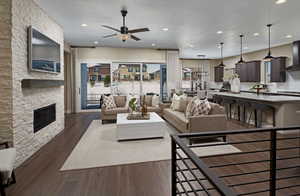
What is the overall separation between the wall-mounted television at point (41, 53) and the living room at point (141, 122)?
0.8 inches

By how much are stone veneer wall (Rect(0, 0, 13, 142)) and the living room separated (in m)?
0.01

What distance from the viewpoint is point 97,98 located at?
831cm

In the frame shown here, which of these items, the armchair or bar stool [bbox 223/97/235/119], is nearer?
the armchair

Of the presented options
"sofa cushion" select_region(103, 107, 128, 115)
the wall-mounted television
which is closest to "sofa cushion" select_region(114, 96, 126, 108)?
"sofa cushion" select_region(103, 107, 128, 115)

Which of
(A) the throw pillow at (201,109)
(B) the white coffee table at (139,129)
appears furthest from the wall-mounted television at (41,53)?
(A) the throw pillow at (201,109)

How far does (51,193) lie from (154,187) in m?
1.26

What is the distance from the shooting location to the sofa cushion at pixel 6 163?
6.42ft

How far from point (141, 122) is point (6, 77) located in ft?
8.61

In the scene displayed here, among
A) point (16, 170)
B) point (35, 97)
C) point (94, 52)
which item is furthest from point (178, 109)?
point (94, 52)

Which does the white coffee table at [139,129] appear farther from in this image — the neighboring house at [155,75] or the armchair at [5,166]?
the neighboring house at [155,75]

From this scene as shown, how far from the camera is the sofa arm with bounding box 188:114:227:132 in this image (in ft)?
12.6

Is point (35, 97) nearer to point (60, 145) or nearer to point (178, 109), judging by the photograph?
point (60, 145)

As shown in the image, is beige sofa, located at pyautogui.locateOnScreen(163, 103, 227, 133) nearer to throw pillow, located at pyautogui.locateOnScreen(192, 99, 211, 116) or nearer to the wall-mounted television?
throw pillow, located at pyautogui.locateOnScreen(192, 99, 211, 116)

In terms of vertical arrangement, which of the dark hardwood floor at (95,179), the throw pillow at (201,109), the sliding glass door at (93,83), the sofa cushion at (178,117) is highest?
the sliding glass door at (93,83)
